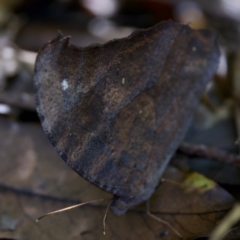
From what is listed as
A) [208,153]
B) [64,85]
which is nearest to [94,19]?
[208,153]

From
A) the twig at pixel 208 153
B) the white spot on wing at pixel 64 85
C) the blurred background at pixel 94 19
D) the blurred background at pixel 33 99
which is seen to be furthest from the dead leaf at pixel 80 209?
the blurred background at pixel 94 19

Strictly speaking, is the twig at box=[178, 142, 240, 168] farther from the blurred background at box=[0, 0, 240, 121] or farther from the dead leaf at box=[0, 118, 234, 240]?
the blurred background at box=[0, 0, 240, 121]

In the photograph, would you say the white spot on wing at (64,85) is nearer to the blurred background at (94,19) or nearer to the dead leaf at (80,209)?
the dead leaf at (80,209)

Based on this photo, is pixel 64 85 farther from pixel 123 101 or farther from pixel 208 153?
A: pixel 208 153

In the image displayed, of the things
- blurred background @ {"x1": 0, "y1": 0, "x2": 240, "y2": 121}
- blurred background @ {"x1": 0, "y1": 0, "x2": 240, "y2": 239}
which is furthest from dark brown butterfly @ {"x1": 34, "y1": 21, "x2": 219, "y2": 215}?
blurred background @ {"x1": 0, "y1": 0, "x2": 240, "y2": 121}

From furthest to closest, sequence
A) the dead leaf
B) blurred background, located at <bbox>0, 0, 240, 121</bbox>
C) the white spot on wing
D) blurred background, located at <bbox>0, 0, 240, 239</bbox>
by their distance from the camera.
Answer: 1. blurred background, located at <bbox>0, 0, 240, 121</bbox>
2. blurred background, located at <bbox>0, 0, 240, 239</bbox>
3. the dead leaf
4. the white spot on wing
